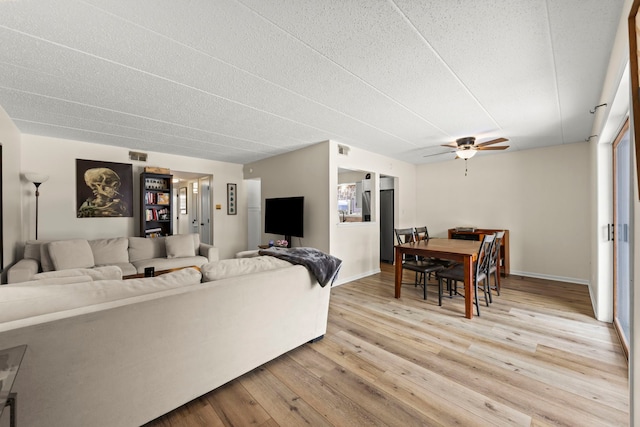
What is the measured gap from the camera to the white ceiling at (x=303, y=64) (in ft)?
4.92

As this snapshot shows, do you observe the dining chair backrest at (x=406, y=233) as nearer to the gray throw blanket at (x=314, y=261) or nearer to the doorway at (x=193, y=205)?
the gray throw blanket at (x=314, y=261)

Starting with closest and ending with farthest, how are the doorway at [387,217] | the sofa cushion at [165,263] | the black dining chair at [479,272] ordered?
1. the black dining chair at [479,272]
2. the sofa cushion at [165,263]
3. the doorway at [387,217]

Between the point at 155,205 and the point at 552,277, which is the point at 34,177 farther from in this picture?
the point at 552,277

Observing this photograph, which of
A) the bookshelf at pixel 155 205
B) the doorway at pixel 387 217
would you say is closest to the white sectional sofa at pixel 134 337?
the bookshelf at pixel 155 205

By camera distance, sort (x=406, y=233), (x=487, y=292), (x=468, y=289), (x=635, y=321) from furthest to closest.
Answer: (x=406, y=233) < (x=487, y=292) < (x=468, y=289) < (x=635, y=321)

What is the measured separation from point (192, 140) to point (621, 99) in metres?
4.78

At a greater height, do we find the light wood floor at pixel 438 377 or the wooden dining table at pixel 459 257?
the wooden dining table at pixel 459 257

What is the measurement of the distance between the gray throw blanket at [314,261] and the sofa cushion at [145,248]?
2.95 metres

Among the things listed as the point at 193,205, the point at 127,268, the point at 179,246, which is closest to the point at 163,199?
the point at 179,246

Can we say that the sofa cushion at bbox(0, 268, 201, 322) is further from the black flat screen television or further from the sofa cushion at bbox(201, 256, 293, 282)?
the black flat screen television

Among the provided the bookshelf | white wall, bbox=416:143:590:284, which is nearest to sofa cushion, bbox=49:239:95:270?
the bookshelf

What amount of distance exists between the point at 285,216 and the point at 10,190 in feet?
11.4

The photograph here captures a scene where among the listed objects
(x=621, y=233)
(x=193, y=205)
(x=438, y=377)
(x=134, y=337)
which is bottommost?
(x=438, y=377)

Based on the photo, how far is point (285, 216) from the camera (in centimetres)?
473
